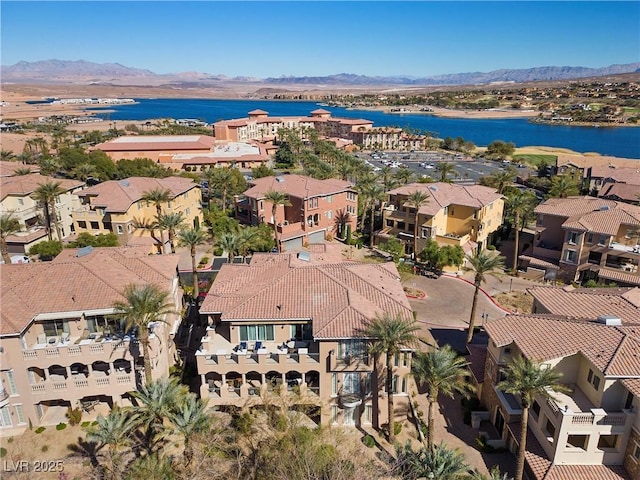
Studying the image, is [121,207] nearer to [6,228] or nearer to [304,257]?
[6,228]

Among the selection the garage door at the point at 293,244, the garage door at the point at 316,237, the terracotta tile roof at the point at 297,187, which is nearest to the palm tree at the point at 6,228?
the terracotta tile roof at the point at 297,187

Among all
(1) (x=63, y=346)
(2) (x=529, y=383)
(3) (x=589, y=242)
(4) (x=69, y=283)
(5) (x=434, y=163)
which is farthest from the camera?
(5) (x=434, y=163)

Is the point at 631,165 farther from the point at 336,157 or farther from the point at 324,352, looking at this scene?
the point at 324,352

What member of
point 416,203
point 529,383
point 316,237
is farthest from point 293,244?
point 529,383

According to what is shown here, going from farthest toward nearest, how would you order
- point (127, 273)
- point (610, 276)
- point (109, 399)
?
point (610, 276)
point (127, 273)
point (109, 399)

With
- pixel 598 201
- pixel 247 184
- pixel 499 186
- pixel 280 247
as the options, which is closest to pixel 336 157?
pixel 247 184
